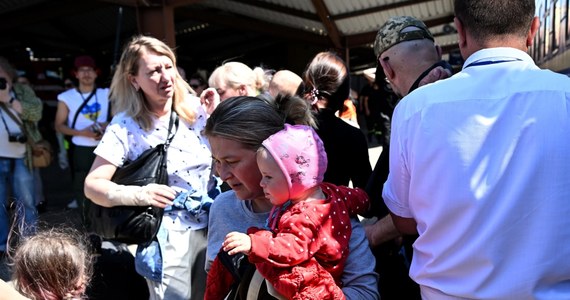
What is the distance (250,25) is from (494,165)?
11780 mm

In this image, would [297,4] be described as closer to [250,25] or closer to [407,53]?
[250,25]

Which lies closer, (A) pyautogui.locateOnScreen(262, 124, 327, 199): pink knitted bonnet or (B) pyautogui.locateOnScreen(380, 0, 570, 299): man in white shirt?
(B) pyautogui.locateOnScreen(380, 0, 570, 299): man in white shirt

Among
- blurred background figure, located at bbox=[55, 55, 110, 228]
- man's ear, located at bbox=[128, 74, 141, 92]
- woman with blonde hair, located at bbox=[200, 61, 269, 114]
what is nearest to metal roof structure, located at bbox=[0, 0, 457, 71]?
blurred background figure, located at bbox=[55, 55, 110, 228]

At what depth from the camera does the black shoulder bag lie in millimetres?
2426

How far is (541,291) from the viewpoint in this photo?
1305 millimetres

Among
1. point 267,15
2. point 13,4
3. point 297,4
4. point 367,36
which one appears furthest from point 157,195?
point 13,4

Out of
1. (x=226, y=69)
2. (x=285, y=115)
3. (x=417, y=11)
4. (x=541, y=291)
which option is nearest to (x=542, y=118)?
(x=541, y=291)

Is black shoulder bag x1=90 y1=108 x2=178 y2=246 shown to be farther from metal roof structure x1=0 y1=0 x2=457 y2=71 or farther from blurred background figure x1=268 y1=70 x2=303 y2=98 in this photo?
metal roof structure x1=0 y1=0 x2=457 y2=71

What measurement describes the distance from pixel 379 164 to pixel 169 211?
3.56ft

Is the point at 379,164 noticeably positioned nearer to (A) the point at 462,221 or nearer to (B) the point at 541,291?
(A) the point at 462,221

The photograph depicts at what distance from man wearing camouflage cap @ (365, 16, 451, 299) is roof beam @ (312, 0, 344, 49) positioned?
29.0ft

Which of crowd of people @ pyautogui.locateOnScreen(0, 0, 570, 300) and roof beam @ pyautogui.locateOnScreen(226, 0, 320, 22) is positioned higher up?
crowd of people @ pyautogui.locateOnScreen(0, 0, 570, 300)

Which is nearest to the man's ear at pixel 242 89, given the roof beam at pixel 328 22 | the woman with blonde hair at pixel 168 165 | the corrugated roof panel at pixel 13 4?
the woman with blonde hair at pixel 168 165

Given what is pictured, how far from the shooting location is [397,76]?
6.31 ft
